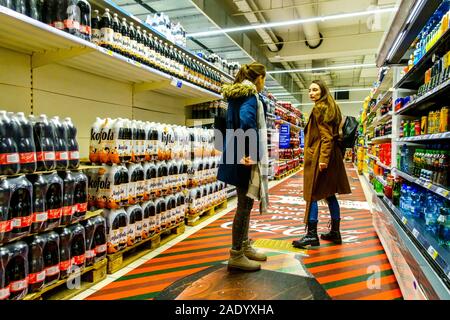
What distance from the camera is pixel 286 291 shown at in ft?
7.50

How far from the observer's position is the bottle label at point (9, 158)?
1847mm

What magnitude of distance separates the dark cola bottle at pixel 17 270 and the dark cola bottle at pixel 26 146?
46 centimetres

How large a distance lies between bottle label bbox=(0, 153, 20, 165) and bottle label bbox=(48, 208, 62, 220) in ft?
1.35

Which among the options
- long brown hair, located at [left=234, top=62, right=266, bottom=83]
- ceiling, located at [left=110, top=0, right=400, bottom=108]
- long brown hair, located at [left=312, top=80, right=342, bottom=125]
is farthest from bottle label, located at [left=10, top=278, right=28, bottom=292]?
ceiling, located at [left=110, top=0, right=400, bottom=108]

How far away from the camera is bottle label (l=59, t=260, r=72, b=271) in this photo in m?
2.21

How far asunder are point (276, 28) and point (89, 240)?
11202mm

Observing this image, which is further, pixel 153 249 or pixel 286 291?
pixel 153 249

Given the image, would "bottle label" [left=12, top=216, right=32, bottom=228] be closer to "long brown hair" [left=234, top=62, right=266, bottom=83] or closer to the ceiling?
"long brown hair" [left=234, top=62, right=266, bottom=83]

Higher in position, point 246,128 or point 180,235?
point 246,128
